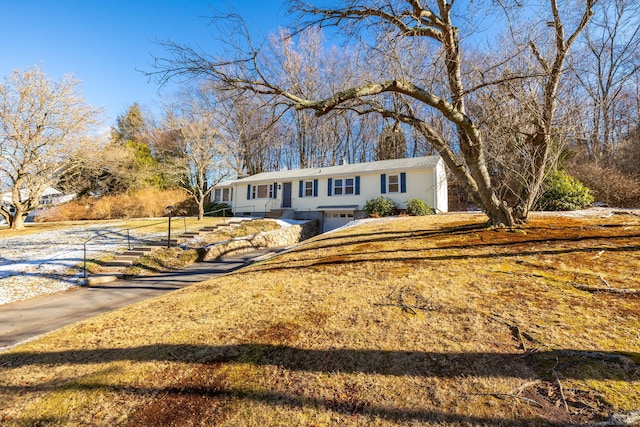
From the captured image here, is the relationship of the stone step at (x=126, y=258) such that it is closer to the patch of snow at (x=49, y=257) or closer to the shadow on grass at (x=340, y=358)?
the patch of snow at (x=49, y=257)

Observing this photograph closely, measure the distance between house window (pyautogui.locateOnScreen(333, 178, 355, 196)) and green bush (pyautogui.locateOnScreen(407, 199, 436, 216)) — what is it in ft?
12.9

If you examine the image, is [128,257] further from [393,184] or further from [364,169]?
[393,184]

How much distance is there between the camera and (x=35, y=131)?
1539cm

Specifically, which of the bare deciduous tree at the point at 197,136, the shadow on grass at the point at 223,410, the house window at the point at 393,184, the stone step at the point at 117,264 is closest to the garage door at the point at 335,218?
the house window at the point at 393,184

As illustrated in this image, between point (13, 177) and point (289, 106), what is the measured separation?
61.2 feet

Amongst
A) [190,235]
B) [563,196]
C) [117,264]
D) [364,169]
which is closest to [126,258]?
[117,264]

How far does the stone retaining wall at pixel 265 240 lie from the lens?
39.8 ft

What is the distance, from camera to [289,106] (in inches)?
230

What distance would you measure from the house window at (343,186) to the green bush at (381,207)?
1888mm

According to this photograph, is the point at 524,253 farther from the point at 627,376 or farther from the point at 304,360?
the point at 304,360

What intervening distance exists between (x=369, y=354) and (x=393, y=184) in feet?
47.9

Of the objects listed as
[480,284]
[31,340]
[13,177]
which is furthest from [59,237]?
[480,284]

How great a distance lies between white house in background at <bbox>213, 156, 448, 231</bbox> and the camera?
15.6 meters

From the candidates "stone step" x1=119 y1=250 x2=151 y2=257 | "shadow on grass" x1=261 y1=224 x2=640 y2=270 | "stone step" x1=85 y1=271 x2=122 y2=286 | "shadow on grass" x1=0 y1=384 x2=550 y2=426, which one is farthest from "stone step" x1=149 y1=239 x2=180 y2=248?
"shadow on grass" x1=0 y1=384 x2=550 y2=426
